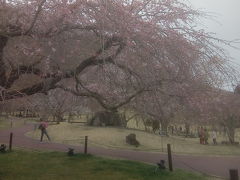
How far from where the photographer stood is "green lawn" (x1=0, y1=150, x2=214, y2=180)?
11.5 m

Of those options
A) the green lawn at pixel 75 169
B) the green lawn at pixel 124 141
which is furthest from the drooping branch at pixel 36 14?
the green lawn at pixel 124 141

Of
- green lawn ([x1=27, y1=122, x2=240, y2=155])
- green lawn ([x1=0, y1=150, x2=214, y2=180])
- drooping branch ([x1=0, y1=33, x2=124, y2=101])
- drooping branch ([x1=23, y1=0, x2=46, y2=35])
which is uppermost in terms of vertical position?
drooping branch ([x1=23, y1=0, x2=46, y2=35])

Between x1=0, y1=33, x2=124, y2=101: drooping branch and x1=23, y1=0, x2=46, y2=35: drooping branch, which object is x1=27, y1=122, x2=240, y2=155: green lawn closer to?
x1=0, y1=33, x2=124, y2=101: drooping branch

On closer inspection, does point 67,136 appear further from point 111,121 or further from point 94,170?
point 94,170

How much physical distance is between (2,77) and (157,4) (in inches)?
177

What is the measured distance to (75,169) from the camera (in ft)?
42.2

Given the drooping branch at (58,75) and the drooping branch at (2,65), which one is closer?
the drooping branch at (2,65)

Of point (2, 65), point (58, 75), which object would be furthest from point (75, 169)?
point (2, 65)

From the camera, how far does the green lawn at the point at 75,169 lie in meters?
11.5

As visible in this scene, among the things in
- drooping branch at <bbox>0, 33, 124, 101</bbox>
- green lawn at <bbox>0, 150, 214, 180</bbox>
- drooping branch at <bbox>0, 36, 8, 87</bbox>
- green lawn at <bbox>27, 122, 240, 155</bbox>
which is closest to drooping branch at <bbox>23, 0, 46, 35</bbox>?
drooping branch at <bbox>0, 36, 8, 87</bbox>

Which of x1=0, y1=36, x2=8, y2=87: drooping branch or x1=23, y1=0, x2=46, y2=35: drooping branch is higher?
x1=23, y1=0, x2=46, y2=35: drooping branch

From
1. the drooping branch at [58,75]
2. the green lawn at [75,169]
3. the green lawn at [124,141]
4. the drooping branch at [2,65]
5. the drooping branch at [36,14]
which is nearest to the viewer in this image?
the drooping branch at [36,14]

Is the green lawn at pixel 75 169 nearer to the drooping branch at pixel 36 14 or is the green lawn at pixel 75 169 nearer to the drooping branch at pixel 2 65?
the drooping branch at pixel 2 65

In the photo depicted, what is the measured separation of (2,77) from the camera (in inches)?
334
